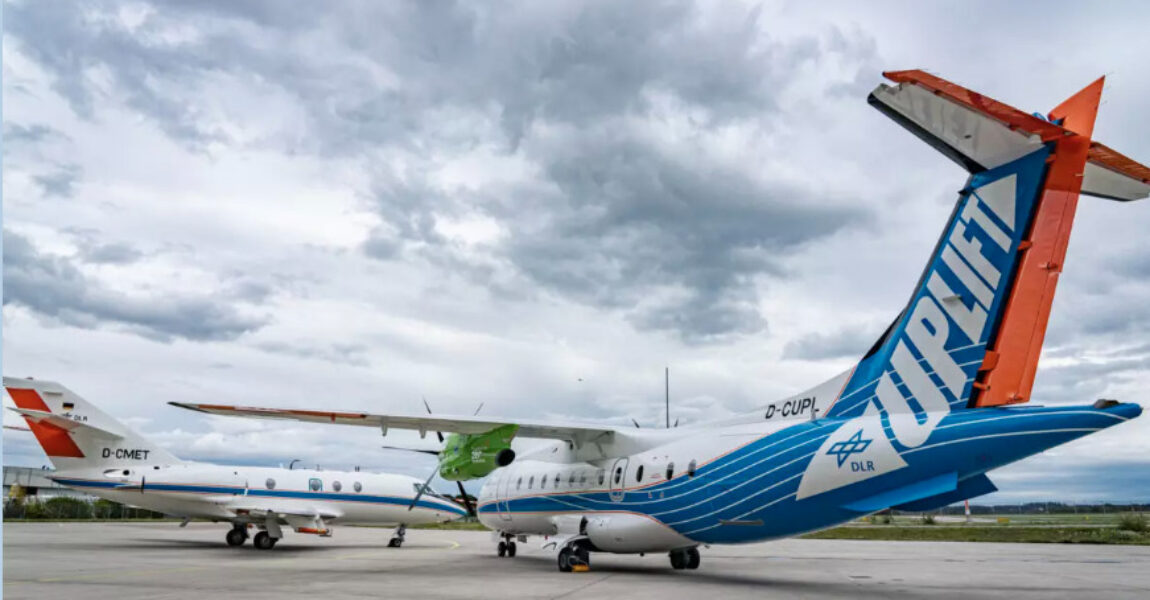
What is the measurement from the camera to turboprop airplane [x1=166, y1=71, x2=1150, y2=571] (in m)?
10.7

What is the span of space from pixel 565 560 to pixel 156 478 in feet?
49.4

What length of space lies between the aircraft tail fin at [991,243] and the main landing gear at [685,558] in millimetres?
7194

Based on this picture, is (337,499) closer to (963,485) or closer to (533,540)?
(533,540)

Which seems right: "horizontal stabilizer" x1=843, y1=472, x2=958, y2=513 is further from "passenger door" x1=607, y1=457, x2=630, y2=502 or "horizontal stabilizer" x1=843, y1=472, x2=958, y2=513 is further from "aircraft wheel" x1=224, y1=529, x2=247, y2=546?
"aircraft wheel" x1=224, y1=529, x2=247, y2=546

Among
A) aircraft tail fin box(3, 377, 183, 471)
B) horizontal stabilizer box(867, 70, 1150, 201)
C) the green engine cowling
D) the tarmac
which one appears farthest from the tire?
aircraft tail fin box(3, 377, 183, 471)

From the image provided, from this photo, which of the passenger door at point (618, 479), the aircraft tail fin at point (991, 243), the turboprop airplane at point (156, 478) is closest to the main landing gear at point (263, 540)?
the turboprop airplane at point (156, 478)

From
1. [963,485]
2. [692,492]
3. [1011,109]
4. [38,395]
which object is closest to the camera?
[1011,109]

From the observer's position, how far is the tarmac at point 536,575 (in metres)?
12.9

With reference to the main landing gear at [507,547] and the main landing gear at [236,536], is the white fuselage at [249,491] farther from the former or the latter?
the main landing gear at [507,547]

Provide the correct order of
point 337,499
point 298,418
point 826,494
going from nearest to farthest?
point 826,494 → point 298,418 → point 337,499

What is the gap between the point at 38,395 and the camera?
2650cm

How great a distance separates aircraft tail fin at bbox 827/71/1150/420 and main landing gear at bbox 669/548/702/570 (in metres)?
7.19

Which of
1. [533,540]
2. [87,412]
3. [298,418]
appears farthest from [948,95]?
[533,540]

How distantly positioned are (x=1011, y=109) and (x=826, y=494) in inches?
232
